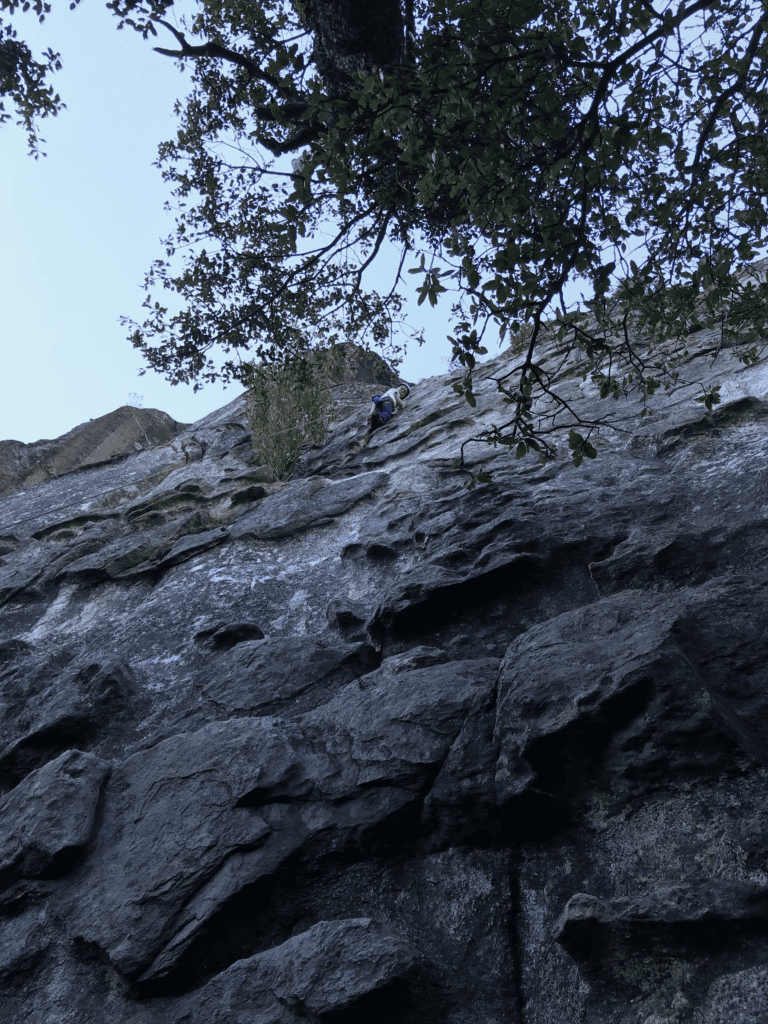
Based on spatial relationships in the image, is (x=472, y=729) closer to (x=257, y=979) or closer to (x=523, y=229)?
(x=257, y=979)

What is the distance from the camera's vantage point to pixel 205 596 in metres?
8.98

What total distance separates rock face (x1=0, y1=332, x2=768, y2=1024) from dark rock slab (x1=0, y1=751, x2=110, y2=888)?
2cm

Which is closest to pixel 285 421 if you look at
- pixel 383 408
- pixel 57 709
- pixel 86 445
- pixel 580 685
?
pixel 383 408

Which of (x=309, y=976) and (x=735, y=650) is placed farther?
(x=735, y=650)

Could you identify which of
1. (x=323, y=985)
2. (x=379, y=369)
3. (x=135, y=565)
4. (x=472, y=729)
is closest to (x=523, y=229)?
(x=472, y=729)

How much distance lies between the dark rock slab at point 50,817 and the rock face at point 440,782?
0.02 m

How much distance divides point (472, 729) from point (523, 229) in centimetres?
351

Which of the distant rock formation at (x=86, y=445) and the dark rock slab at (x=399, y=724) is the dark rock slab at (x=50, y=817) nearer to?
the dark rock slab at (x=399, y=724)

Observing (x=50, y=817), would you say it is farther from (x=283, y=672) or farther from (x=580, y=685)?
(x=580, y=685)

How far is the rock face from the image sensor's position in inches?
154

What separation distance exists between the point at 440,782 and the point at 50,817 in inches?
107

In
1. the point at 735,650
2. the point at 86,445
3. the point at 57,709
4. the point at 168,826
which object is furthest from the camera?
the point at 86,445

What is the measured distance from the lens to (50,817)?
5465 mm

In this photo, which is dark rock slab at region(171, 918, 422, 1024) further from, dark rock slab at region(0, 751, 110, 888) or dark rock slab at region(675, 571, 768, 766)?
dark rock slab at region(675, 571, 768, 766)
